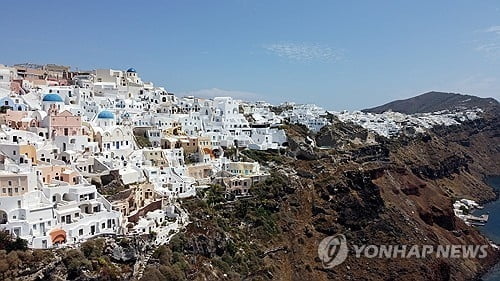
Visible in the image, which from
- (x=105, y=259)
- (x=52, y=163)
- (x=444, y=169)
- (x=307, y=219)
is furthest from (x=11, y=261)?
(x=444, y=169)

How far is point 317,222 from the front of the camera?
4300 cm

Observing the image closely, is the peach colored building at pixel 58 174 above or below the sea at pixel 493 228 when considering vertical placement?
above

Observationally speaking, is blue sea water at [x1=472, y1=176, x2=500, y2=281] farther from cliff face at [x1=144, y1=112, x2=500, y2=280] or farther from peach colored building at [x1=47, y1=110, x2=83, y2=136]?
peach colored building at [x1=47, y1=110, x2=83, y2=136]

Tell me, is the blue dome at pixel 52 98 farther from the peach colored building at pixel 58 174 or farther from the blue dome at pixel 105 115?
the peach colored building at pixel 58 174

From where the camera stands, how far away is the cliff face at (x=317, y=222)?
3216cm

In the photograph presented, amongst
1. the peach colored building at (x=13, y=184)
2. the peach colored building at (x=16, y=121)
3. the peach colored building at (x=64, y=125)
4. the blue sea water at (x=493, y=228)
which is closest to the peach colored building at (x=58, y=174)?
the peach colored building at (x=13, y=184)

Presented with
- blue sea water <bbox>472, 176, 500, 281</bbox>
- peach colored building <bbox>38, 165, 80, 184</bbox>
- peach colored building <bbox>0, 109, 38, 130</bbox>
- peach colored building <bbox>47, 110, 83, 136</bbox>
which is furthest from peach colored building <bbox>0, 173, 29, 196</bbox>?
blue sea water <bbox>472, 176, 500, 281</bbox>

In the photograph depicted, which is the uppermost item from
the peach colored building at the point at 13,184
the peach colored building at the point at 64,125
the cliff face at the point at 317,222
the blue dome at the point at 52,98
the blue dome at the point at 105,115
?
the blue dome at the point at 52,98

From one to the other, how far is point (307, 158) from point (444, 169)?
36301mm

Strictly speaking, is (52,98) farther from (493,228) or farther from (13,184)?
(493,228)

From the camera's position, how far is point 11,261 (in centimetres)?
2219

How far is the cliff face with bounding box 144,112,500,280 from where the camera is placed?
32.2 m

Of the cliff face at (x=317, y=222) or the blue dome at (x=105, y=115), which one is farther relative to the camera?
the blue dome at (x=105, y=115)

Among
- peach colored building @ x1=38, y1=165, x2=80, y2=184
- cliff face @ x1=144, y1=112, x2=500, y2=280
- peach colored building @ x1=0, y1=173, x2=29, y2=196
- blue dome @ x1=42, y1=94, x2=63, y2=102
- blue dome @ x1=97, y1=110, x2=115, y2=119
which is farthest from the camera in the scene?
blue dome @ x1=42, y1=94, x2=63, y2=102
